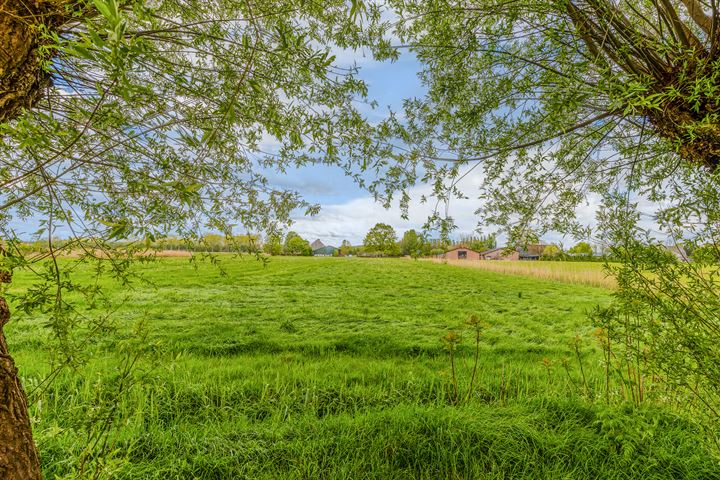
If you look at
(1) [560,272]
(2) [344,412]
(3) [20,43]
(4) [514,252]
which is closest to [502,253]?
(4) [514,252]

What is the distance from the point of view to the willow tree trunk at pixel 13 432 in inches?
52.9

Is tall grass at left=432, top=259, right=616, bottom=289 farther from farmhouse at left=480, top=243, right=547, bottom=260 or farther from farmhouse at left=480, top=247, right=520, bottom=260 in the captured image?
farmhouse at left=480, top=247, right=520, bottom=260

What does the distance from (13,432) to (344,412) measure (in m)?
3.19

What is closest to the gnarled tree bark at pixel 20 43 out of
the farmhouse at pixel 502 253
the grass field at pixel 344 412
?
the grass field at pixel 344 412

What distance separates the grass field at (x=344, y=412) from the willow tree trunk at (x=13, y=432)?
1.21 ft

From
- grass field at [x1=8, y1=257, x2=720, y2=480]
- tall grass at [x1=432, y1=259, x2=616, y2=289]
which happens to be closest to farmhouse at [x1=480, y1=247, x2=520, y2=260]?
grass field at [x1=8, y1=257, x2=720, y2=480]

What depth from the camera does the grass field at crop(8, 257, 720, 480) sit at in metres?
2.72

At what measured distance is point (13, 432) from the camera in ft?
4.60

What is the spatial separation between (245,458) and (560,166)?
4.69 m

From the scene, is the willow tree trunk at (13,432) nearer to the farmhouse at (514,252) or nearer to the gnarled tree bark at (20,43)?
the gnarled tree bark at (20,43)

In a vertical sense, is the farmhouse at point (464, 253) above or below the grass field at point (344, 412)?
above

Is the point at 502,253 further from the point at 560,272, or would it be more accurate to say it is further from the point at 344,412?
the point at 560,272

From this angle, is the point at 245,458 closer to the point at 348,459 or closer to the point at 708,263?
the point at 348,459

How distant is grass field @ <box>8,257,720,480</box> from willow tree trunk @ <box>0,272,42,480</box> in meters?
0.37
